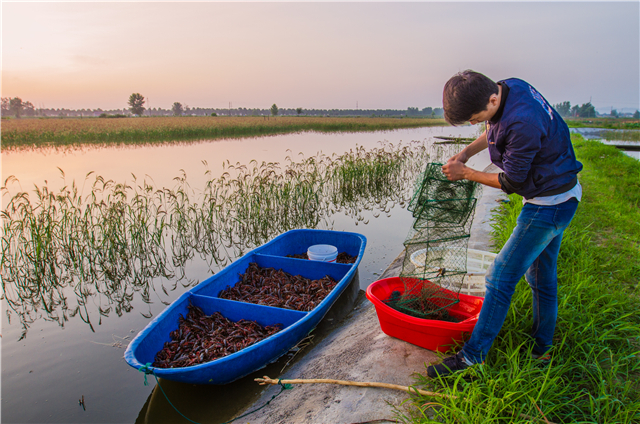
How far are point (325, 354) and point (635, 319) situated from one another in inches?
93.7

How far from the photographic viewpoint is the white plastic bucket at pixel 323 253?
4.72 metres

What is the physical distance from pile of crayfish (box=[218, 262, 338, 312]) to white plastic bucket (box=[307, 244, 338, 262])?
15.0 inches

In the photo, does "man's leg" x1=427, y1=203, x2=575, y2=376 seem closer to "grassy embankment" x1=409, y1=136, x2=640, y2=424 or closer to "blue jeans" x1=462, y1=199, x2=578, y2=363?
"blue jeans" x1=462, y1=199, x2=578, y2=363

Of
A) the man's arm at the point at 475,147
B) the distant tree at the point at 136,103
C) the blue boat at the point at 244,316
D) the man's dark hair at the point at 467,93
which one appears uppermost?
the distant tree at the point at 136,103

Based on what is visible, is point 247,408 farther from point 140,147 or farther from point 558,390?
point 140,147

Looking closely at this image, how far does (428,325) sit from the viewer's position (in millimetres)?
2393

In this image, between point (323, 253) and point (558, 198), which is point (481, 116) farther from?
point (323, 253)

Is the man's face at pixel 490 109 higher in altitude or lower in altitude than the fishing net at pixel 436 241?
higher

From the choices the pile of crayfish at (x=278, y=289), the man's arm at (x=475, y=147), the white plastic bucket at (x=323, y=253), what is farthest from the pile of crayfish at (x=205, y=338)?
the man's arm at (x=475, y=147)

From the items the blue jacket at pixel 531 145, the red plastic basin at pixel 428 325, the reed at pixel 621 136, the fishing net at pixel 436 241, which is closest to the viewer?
the blue jacket at pixel 531 145

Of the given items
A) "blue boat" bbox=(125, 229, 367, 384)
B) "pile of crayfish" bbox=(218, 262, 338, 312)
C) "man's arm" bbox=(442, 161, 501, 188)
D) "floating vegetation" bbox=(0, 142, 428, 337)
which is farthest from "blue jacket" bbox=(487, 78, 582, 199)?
"floating vegetation" bbox=(0, 142, 428, 337)

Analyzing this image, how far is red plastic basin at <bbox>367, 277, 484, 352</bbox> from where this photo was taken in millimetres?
2359

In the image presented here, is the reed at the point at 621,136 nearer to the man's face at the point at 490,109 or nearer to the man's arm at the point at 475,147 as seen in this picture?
the man's arm at the point at 475,147

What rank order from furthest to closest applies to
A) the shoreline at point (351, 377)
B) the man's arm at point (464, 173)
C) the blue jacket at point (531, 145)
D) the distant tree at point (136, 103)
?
the distant tree at point (136, 103), the shoreline at point (351, 377), the man's arm at point (464, 173), the blue jacket at point (531, 145)
